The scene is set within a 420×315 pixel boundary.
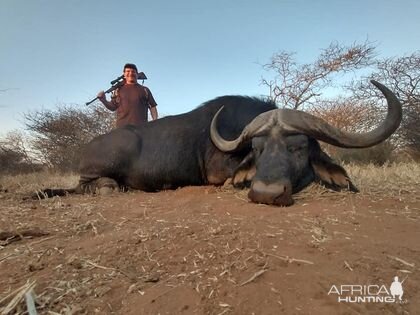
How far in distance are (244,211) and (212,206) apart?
0.44 metres

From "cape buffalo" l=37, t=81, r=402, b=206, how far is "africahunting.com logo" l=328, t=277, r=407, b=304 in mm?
2051

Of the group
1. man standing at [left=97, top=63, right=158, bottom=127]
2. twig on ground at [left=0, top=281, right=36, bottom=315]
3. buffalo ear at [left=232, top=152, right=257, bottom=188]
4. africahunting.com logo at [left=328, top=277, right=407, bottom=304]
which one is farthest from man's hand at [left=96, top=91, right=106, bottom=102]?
africahunting.com logo at [left=328, top=277, right=407, bottom=304]

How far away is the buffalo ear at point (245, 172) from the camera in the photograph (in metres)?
4.14

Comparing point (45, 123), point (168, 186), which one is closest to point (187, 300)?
point (168, 186)

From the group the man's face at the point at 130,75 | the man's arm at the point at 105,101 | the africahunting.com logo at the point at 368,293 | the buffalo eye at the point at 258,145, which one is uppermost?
the man's face at the point at 130,75

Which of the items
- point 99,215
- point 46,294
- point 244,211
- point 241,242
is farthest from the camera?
point 99,215

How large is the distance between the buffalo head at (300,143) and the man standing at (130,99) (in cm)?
356

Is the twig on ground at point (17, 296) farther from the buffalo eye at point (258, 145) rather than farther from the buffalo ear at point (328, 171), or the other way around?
the buffalo ear at point (328, 171)

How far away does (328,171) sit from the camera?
400 centimetres

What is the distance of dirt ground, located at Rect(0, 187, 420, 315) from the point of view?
4.85 ft

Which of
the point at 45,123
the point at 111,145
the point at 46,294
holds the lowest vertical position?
the point at 46,294

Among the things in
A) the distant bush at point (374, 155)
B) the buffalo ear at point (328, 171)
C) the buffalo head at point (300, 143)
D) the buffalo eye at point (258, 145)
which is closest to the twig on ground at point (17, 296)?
the buffalo head at point (300, 143)

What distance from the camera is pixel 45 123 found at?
16.6 m

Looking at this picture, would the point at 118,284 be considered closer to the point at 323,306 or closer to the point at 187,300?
the point at 187,300
